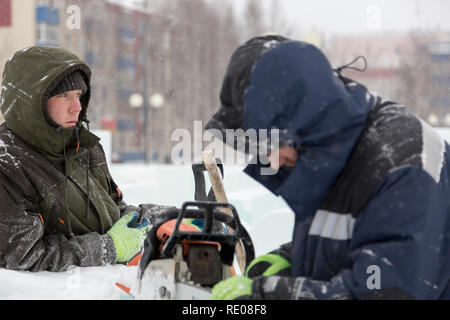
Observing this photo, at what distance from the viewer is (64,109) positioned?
2713mm

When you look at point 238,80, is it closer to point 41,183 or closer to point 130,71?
point 41,183

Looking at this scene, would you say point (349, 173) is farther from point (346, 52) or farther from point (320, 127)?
point (346, 52)

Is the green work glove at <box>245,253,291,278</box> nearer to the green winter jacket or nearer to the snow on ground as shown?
the snow on ground

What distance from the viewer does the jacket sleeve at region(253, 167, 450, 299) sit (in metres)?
1.25

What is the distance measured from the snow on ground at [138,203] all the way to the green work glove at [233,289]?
1.54 feet

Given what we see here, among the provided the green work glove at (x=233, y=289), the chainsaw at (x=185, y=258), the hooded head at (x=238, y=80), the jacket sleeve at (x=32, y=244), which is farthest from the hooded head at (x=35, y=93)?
the green work glove at (x=233, y=289)

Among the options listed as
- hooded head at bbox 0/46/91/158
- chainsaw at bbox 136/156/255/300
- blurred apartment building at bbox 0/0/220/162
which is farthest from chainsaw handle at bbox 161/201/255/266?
blurred apartment building at bbox 0/0/220/162

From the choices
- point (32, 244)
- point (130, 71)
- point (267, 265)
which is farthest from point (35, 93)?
point (130, 71)

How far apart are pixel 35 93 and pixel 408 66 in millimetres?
37234

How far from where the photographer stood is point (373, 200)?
4.30 ft

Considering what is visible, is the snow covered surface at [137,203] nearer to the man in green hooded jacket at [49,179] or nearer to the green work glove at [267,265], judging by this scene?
the man in green hooded jacket at [49,179]

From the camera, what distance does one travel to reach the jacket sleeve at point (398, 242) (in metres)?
1.25

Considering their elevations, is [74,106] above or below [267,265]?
above
